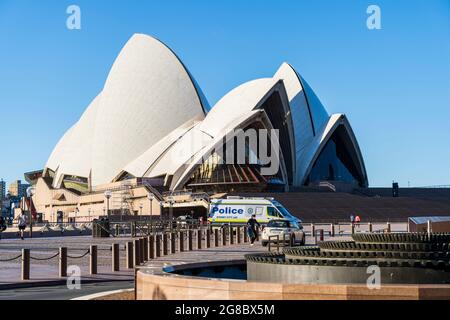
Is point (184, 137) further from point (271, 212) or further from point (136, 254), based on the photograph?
point (136, 254)

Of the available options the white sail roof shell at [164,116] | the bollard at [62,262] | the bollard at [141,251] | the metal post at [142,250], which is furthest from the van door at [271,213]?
the white sail roof shell at [164,116]

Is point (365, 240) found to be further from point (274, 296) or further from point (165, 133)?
point (165, 133)

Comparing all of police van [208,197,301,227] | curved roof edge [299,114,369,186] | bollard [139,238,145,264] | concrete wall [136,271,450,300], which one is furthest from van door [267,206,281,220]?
curved roof edge [299,114,369,186]

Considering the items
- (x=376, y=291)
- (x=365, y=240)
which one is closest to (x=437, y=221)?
(x=365, y=240)

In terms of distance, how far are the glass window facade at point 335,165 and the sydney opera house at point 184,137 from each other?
103 millimetres

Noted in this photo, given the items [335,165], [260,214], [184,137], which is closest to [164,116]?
[184,137]

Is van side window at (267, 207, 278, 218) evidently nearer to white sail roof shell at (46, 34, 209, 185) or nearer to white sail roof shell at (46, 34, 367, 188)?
white sail roof shell at (46, 34, 367, 188)

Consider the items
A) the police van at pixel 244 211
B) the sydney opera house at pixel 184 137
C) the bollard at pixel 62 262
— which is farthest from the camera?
the sydney opera house at pixel 184 137

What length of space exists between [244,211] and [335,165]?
3248 cm

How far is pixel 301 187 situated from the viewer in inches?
2172

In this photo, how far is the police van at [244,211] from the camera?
30.9 m

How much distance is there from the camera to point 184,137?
192 ft

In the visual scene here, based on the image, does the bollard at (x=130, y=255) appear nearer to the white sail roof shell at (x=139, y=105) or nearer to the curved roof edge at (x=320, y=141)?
the curved roof edge at (x=320, y=141)
